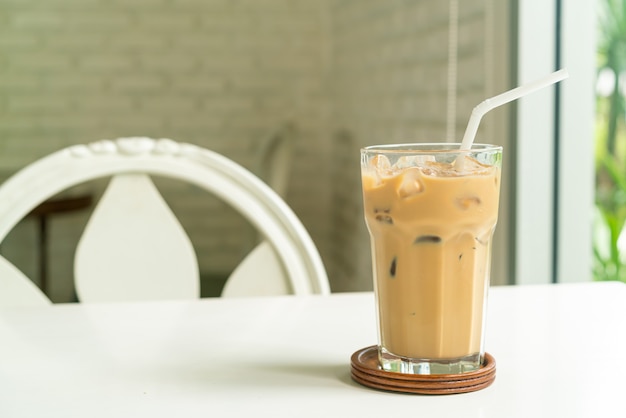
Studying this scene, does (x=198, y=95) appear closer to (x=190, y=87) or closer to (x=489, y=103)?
(x=190, y=87)

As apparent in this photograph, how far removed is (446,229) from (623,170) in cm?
201

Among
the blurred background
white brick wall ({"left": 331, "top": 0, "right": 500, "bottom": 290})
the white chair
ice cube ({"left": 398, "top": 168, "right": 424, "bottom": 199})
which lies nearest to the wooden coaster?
ice cube ({"left": 398, "top": 168, "right": 424, "bottom": 199})

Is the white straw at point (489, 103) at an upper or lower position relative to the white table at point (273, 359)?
upper

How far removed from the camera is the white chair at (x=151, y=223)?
1105 millimetres

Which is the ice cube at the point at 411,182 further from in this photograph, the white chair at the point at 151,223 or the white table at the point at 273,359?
the white chair at the point at 151,223

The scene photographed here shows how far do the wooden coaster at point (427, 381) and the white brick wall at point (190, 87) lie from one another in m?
3.00

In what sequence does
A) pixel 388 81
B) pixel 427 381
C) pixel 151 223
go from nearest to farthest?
pixel 427 381
pixel 151 223
pixel 388 81

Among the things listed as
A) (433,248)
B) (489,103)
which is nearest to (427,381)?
(433,248)

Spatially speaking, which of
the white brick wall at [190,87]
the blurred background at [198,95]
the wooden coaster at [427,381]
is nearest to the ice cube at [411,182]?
the wooden coaster at [427,381]

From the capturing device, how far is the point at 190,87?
393 cm

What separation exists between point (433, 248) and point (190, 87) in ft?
11.2

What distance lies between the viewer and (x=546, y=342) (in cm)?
73

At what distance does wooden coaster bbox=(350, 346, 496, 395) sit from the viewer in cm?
59

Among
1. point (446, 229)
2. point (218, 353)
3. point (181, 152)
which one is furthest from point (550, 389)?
point (181, 152)
